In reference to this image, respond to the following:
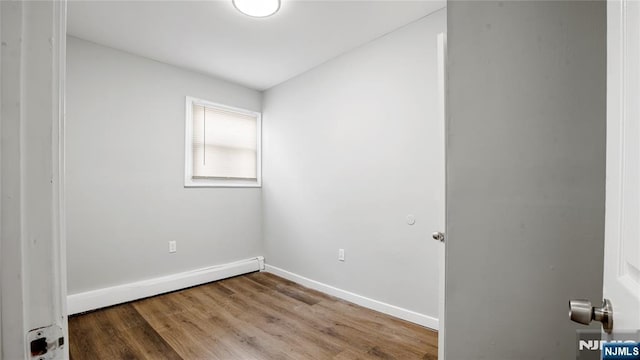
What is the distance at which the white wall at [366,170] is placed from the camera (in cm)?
213

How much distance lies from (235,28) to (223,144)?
4.84 ft

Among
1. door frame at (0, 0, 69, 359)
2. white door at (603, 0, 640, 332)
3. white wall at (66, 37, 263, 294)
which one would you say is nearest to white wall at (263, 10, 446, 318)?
white wall at (66, 37, 263, 294)

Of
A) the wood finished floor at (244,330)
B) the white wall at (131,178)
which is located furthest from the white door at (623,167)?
the white wall at (131,178)

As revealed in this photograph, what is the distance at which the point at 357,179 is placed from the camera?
2.59 meters

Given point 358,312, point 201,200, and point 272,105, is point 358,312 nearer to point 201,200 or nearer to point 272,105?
point 201,200

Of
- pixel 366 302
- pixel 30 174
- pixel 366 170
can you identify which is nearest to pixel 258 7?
pixel 366 170

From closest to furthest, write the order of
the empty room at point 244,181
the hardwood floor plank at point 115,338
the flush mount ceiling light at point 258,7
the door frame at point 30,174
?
1. the door frame at point 30,174
2. the hardwood floor plank at point 115,338
3. the flush mount ceiling light at point 258,7
4. the empty room at point 244,181

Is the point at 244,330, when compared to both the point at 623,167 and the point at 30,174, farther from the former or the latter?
the point at 623,167

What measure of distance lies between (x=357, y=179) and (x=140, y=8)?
2201 millimetres

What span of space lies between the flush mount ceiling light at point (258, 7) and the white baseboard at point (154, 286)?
266cm

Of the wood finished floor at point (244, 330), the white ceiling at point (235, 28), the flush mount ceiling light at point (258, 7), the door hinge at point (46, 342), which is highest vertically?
the white ceiling at point (235, 28)

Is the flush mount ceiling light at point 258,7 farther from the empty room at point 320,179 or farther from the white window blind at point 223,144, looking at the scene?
the white window blind at point 223,144

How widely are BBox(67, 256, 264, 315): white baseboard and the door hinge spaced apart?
2647 millimetres

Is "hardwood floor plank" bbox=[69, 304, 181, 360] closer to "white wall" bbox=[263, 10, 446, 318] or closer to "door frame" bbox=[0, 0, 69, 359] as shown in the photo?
"white wall" bbox=[263, 10, 446, 318]
